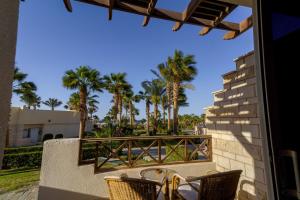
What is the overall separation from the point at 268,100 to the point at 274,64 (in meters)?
0.17

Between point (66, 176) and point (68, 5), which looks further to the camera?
point (66, 176)

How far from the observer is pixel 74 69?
1345 cm

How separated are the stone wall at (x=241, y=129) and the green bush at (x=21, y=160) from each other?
1122 cm

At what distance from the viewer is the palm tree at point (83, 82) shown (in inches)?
519

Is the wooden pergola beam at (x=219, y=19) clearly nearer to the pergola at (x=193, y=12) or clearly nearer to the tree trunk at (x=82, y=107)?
the pergola at (x=193, y=12)

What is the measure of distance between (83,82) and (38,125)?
11.4 m

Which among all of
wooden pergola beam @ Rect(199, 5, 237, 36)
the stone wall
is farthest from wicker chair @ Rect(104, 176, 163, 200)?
wooden pergola beam @ Rect(199, 5, 237, 36)

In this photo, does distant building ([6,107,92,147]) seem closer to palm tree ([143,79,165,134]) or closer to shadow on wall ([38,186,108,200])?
palm tree ([143,79,165,134])

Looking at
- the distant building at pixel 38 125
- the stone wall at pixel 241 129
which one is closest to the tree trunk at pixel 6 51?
the stone wall at pixel 241 129

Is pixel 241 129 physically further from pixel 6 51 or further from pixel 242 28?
pixel 6 51

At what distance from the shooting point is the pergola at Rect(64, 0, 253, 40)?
217 centimetres

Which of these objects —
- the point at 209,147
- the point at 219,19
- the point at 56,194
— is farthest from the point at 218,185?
the point at 56,194

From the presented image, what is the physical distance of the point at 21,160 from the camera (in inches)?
414

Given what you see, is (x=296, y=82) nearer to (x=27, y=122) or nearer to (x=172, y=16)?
(x=172, y=16)
